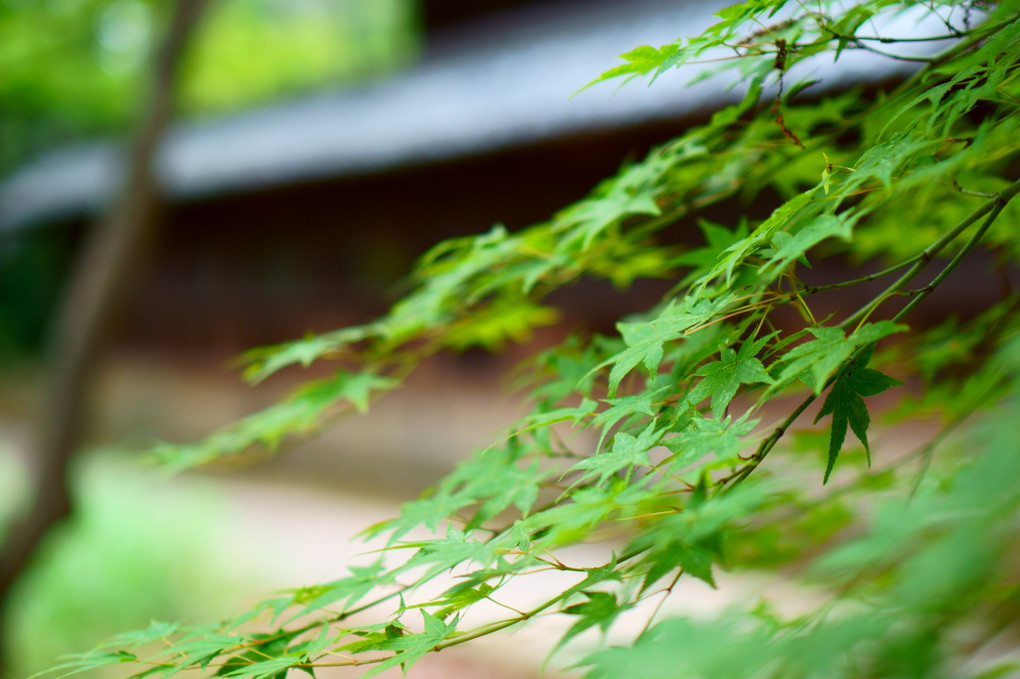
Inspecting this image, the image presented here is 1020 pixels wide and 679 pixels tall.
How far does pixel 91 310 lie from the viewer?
2.44m

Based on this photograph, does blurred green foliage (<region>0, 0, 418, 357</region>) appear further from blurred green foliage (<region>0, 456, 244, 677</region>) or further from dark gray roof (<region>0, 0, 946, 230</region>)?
blurred green foliage (<region>0, 456, 244, 677</region>)

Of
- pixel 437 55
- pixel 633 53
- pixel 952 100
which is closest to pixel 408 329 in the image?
pixel 633 53

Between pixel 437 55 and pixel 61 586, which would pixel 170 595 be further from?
pixel 437 55

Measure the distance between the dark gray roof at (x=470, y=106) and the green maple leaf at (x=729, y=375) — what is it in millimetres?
2043

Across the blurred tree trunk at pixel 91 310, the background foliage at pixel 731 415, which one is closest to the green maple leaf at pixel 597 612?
the background foliage at pixel 731 415

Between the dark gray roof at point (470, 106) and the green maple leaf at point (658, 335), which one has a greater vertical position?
the dark gray roof at point (470, 106)

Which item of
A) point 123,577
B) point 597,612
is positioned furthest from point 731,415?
point 123,577

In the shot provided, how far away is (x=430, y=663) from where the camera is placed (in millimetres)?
2768

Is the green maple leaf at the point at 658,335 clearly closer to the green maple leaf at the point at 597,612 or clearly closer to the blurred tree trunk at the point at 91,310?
the green maple leaf at the point at 597,612

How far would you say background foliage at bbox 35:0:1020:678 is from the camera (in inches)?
15.1

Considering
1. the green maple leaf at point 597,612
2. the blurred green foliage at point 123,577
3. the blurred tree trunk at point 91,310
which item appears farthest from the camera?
the blurred green foliage at point 123,577

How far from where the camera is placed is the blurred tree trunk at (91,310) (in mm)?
2305

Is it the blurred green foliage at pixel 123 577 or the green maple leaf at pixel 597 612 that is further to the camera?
the blurred green foliage at pixel 123 577

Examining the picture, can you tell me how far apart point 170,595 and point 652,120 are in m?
2.84
